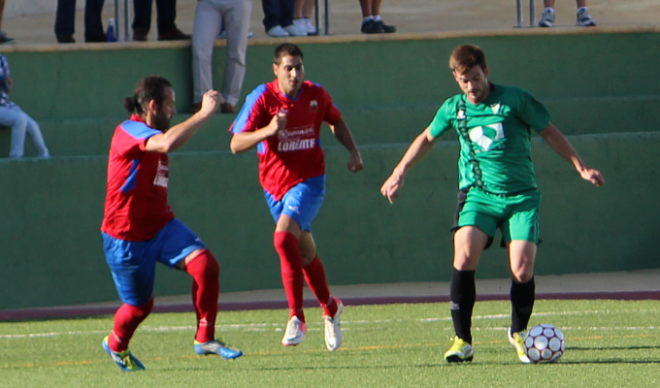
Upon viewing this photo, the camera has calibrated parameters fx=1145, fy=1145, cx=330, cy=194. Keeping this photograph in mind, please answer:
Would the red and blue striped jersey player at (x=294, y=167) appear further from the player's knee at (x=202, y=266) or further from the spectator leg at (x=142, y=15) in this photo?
the spectator leg at (x=142, y=15)

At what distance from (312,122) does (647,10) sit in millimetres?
10174

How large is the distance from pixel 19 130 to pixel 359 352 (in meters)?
5.55

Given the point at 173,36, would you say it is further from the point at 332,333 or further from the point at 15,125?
the point at 332,333

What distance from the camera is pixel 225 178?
467 inches

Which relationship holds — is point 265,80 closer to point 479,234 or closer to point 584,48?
point 584,48

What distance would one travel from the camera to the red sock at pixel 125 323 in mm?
7125

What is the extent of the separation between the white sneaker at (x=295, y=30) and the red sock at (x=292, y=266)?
6.17 meters

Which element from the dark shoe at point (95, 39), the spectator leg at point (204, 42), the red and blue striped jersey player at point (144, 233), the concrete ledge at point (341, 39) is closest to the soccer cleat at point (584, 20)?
the concrete ledge at point (341, 39)

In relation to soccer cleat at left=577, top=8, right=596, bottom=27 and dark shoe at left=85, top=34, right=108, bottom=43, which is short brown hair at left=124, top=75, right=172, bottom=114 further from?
soccer cleat at left=577, top=8, right=596, bottom=27

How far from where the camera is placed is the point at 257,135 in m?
7.57

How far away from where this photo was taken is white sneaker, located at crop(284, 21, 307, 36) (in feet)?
45.6

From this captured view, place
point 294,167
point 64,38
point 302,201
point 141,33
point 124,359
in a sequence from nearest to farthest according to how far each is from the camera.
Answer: point 124,359, point 302,201, point 294,167, point 64,38, point 141,33

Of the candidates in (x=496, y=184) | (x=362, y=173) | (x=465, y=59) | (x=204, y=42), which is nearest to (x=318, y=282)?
(x=496, y=184)

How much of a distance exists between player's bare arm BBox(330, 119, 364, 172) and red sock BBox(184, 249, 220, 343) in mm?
1726
